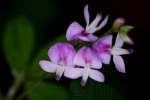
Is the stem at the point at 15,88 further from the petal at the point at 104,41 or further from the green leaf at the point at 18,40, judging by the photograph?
the petal at the point at 104,41

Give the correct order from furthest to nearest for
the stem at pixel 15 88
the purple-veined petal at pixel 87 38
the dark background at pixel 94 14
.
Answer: the stem at pixel 15 88 < the dark background at pixel 94 14 < the purple-veined petal at pixel 87 38

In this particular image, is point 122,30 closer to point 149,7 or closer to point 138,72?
point 138,72

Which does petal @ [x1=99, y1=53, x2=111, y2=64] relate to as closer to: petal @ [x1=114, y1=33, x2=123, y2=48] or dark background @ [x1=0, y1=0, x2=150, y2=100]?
petal @ [x1=114, y1=33, x2=123, y2=48]

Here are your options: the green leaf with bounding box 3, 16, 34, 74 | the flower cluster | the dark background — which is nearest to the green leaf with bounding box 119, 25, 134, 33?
the flower cluster

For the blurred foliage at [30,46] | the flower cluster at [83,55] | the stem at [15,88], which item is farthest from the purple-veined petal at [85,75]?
the stem at [15,88]

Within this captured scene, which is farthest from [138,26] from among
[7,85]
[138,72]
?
[7,85]

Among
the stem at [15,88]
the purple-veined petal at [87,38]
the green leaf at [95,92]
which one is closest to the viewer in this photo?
the purple-veined petal at [87,38]
